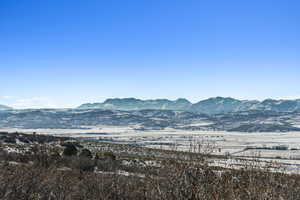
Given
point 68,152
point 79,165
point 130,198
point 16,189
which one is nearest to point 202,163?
point 130,198

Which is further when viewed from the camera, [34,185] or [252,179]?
[34,185]

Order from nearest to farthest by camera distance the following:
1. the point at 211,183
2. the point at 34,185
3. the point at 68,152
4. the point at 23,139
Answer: the point at 211,183 → the point at 34,185 → the point at 68,152 → the point at 23,139

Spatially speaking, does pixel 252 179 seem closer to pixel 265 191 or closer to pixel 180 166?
pixel 265 191

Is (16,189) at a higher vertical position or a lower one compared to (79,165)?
higher

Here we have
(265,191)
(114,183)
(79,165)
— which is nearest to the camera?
(265,191)

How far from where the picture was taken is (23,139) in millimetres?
40750

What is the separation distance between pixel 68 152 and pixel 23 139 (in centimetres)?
1962

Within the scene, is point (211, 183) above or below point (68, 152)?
above

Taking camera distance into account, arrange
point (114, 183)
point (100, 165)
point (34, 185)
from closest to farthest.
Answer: point (34, 185)
point (114, 183)
point (100, 165)

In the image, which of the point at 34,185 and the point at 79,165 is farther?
the point at 79,165

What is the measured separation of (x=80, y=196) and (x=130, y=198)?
41.9 inches

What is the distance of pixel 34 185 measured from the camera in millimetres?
7000

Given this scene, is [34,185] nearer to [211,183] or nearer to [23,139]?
[211,183]

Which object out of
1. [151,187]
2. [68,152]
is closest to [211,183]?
[151,187]
